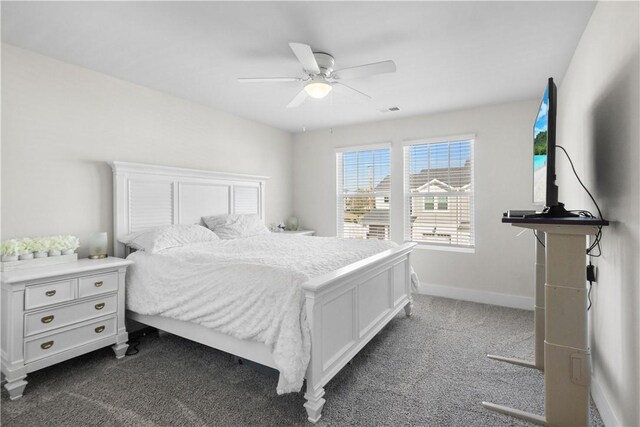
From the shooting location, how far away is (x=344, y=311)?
7.23 ft

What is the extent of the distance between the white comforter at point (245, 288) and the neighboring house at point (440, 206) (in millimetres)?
1724

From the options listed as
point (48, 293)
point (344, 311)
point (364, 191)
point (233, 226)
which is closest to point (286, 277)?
point (344, 311)

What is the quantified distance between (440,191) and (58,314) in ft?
13.8

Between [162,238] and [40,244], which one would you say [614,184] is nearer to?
[162,238]

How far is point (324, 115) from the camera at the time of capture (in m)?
4.40

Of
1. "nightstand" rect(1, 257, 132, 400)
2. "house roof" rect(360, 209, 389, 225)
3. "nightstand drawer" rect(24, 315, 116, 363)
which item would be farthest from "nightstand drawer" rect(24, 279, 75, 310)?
"house roof" rect(360, 209, 389, 225)

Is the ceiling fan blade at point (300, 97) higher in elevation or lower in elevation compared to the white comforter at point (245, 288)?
higher

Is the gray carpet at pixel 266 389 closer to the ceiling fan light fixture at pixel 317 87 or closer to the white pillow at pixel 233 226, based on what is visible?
the white pillow at pixel 233 226

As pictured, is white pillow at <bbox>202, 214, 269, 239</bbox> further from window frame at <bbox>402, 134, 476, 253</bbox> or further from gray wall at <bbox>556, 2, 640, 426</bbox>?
gray wall at <bbox>556, 2, 640, 426</bbox>

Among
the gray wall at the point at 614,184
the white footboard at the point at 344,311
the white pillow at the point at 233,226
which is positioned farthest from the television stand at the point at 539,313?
the white pillow at the point at 233,226

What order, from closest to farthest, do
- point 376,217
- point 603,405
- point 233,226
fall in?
1. point 603,405
2. point 233,226
3. point 376,217

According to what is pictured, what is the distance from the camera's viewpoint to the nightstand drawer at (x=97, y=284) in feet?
7.89

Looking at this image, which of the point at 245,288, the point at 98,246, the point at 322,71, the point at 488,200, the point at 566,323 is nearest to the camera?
the point at 566,323

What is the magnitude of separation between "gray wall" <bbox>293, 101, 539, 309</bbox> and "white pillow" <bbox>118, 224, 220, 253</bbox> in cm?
281
